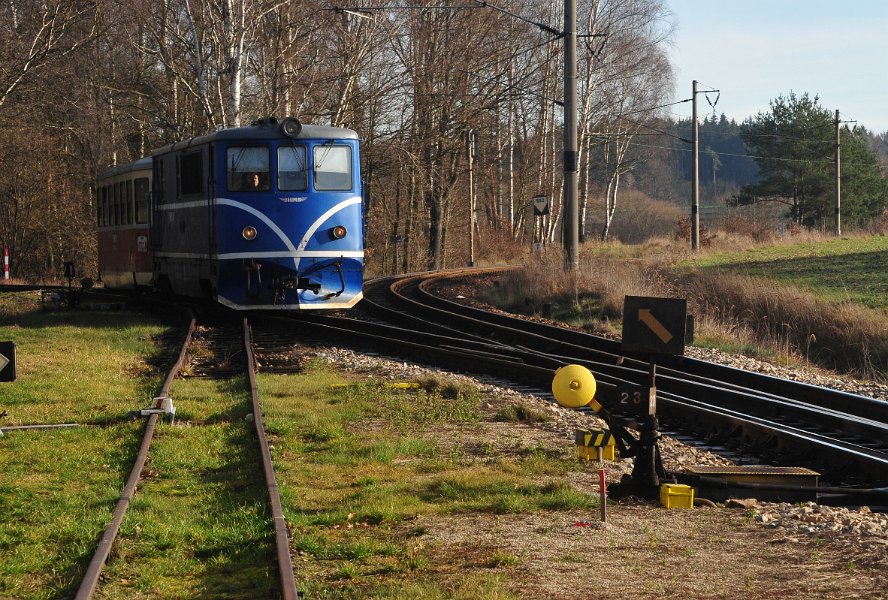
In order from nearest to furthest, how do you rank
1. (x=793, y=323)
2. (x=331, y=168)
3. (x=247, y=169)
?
(x=247, y=169) < (x=331, y=168) < (x=793, y=323)

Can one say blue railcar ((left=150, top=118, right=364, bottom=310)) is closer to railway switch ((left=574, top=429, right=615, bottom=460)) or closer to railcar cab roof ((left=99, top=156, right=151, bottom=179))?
railcar cab roof ((left=99, top=156, right=151, bottom=179))

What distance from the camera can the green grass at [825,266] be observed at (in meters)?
23.8

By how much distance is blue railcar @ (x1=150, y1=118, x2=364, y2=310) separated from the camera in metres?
17.2

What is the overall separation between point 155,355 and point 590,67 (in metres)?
37.8

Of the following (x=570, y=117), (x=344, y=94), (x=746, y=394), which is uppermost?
(x=344, y=94)

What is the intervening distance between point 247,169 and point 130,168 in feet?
18.8

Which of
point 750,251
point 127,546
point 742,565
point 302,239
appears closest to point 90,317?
point 302,239

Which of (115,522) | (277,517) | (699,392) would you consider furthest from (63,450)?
(699,392)

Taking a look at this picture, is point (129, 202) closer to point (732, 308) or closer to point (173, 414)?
point (732, 308)

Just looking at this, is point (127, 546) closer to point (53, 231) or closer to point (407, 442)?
point (407, 442)

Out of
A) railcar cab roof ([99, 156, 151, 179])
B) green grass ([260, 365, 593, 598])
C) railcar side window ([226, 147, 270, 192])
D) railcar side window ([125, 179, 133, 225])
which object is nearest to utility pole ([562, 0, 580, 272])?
railcar side window ([226, 147, 270, 192])

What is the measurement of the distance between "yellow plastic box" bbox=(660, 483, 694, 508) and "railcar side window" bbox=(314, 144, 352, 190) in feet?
38.5

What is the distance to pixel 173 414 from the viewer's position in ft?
31.6

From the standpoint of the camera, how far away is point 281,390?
1152 cm
